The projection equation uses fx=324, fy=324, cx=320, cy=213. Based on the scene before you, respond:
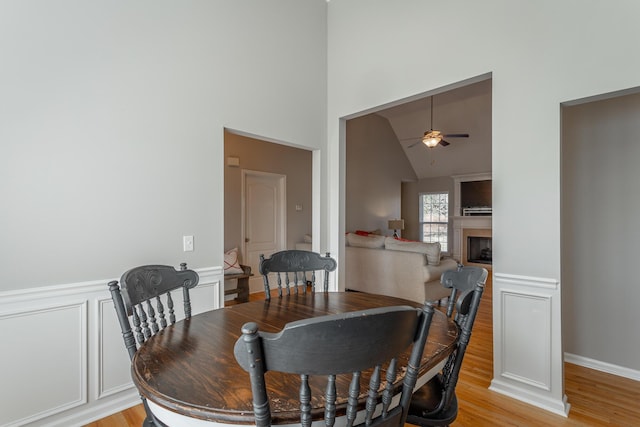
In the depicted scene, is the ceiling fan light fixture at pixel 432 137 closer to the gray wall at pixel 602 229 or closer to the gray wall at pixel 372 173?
the gray wall at pixel 372 173

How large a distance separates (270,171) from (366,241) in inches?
82.7

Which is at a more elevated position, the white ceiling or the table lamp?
the white ceiling

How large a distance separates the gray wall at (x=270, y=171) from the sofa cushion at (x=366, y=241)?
126cm

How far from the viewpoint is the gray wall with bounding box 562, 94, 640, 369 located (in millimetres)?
2611

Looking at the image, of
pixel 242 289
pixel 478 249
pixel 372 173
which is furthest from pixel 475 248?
pixel 242 289

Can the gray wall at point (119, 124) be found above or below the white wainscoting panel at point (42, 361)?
above

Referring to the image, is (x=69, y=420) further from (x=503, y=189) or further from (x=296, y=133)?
(x=503, y=189)

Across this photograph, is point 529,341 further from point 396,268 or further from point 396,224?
point 396,224

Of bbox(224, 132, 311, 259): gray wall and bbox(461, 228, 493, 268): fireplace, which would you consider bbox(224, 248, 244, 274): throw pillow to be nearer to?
bbox(224, 132, 311, 259): gray wall

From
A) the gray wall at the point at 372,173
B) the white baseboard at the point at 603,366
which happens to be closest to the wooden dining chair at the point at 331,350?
the white baseboard at the point at 603,366

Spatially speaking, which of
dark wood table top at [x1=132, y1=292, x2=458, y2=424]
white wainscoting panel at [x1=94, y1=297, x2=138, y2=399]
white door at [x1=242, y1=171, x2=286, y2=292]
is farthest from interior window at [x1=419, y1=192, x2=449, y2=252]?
white wainscoting panel at [x1=94, y1=297, x2=138, y2=399]

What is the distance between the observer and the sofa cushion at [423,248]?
4.30 m

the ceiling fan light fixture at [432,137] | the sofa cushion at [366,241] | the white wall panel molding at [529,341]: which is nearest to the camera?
the white wall panel molding at [529,341]

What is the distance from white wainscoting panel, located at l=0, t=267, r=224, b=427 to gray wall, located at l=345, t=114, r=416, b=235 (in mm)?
5615
